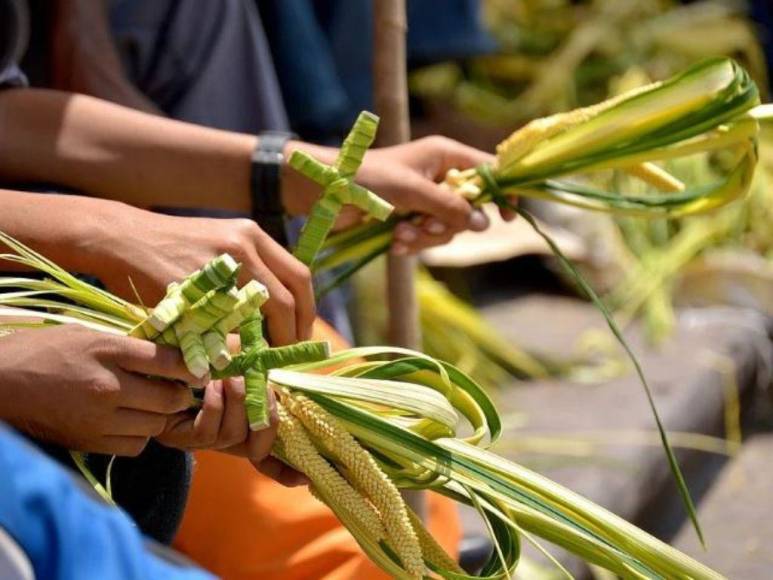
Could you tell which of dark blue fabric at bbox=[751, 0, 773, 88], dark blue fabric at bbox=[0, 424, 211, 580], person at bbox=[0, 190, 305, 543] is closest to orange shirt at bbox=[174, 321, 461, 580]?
person at bbox=[0, 190, 305, 543]

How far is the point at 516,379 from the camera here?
8.20ft

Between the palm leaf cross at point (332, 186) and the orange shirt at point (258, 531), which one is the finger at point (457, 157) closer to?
the palm leaf cross at point (332, 186)

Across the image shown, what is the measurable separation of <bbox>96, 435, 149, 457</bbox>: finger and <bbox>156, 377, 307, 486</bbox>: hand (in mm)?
32

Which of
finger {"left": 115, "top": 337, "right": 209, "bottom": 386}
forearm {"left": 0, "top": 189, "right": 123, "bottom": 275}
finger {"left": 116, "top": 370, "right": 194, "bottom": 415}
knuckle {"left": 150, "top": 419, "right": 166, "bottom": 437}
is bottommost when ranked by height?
knuckle {"left": 150, "top": 419, "right": 166, "bottom": 437}

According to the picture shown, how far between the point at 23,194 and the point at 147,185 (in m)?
0.28

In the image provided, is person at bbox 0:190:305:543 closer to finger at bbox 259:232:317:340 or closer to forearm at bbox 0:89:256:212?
finger at bbox 259:232:317:340

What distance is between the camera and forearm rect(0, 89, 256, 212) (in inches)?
55.4

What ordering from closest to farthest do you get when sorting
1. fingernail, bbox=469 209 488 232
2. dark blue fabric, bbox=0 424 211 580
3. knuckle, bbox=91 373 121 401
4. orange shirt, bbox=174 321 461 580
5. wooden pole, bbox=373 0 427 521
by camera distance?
dark blue fabric, bbox=0 424 211 580 → knuckle, bbox=91 373 121 401 → orange shirt, bbox=174 321 461 580 → fingernail, bbox=469 209 488 232 → wooden pole, bbox=373 0 427 521

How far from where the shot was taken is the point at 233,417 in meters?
1.03

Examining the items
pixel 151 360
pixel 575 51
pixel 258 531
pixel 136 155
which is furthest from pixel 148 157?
pixel 575 51

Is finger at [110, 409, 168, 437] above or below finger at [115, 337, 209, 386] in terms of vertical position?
below

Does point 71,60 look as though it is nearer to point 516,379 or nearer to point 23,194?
point 23,194

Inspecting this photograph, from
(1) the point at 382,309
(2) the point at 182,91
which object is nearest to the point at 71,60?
(2) the point at 182,91

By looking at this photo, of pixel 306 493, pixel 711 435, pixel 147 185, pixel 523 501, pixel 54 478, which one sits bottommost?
pixel 711 435
